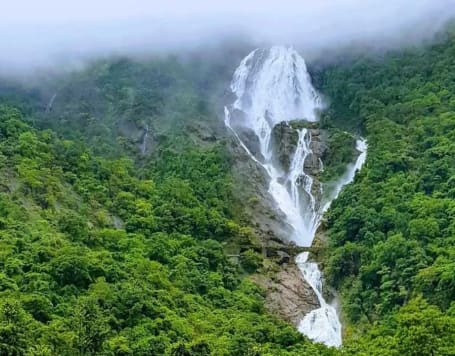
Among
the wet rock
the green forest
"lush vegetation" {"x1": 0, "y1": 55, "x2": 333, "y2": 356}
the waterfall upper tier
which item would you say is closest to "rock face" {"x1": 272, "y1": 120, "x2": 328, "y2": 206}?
the waterfall upper tier

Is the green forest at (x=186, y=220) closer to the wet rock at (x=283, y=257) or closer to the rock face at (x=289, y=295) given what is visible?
the rock face at (x=289, y=295)

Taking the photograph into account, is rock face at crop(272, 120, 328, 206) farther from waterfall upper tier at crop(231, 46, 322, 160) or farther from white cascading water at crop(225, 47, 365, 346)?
waterfall upper tier at crop(231, 46, 322, 160)

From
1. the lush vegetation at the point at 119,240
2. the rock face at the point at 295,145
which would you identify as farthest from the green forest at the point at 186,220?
the rock face at the point at 295,145

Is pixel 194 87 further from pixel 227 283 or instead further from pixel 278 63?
pixel 227 283

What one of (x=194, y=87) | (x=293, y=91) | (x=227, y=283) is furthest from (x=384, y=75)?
(x=227, y=283)

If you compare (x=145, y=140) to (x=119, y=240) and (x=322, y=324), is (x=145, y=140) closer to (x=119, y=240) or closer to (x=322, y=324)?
(x=119, y=240)
